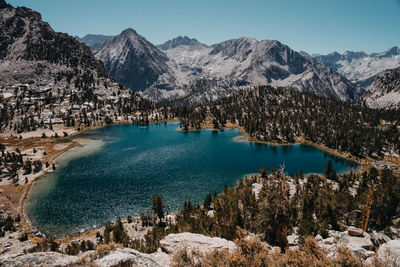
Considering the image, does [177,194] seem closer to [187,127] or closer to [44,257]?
[44,257]

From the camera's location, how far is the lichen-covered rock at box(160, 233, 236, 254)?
2064 cm

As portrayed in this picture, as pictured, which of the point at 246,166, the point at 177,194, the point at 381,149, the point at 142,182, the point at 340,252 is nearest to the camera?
the point at 340,252

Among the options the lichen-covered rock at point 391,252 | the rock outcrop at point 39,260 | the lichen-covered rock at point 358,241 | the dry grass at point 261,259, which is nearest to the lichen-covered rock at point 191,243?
the dry grass at point 261,259

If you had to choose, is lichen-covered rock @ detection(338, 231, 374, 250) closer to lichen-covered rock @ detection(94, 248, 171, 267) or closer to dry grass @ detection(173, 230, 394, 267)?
dry grass @ detection(173, 230, 394, 267)

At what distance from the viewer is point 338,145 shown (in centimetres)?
12469

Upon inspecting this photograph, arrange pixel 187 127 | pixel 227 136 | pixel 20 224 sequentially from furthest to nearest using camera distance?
pixel 187 127
pixel 227 136
pixel 20 224

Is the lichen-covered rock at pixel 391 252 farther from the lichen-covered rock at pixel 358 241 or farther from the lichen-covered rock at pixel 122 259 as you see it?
the lichen-covered rock at pixel 122 259

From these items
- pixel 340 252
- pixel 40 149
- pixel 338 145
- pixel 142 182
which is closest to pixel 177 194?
pixel 142 182

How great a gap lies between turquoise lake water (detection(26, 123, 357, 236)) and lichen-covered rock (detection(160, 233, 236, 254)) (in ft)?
132

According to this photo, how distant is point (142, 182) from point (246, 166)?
149 feet

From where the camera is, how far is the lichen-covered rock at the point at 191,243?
67.7 ft

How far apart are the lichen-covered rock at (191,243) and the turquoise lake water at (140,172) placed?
132 feet

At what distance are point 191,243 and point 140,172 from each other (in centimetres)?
6667

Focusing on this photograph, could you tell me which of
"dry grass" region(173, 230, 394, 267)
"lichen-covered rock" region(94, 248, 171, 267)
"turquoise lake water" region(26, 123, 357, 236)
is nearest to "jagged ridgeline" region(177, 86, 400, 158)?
"turquoise lake water" region(26, 123, 357, 236)
